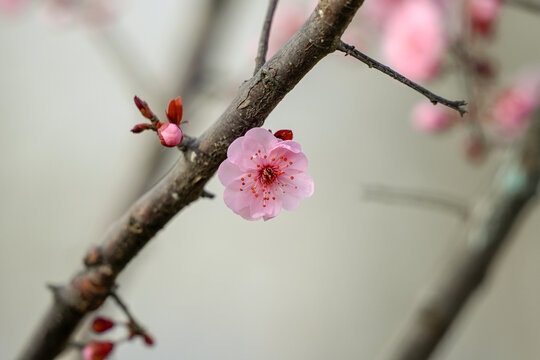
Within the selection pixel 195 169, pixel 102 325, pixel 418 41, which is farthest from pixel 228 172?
pixel 418 41

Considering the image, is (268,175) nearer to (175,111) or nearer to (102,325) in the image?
(175,111)

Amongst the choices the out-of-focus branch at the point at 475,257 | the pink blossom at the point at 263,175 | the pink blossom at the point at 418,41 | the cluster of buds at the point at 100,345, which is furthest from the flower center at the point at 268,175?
the pink blossom at the point at 418,41

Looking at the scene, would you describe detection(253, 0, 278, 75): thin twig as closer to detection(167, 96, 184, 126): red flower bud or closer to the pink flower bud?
detection(167, 96, 184, 126): red flower bud

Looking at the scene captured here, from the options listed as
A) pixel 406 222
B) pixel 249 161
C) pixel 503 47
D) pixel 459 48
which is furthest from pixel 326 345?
pixel 249 161

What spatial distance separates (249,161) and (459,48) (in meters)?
0.60

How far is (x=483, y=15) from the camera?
0.79 meters

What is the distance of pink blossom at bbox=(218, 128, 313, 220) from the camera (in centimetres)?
27

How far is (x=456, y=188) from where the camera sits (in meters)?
1.76

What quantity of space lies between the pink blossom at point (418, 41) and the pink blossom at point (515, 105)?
0.12 metres

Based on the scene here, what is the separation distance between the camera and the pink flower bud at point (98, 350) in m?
0.40

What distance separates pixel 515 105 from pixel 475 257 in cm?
30

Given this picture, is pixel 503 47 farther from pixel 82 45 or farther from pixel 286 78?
pixel 286 78

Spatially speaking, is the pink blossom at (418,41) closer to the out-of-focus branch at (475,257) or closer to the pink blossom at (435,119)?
the pink blossom at (435,119)

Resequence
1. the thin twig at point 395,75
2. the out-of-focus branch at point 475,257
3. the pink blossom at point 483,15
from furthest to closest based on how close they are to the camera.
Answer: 1. the pink blossom at point 483,15
2. the out-of-focus branch at point 475,257
3. the thin twig at point 395,75
